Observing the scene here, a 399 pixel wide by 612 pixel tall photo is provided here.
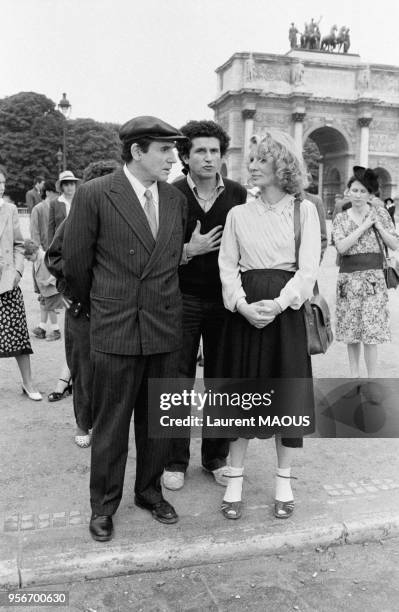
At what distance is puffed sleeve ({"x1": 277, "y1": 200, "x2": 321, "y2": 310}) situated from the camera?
3.71m

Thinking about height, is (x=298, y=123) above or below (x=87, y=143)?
below

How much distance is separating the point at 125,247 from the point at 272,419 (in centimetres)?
135

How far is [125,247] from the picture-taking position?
11.6 feet

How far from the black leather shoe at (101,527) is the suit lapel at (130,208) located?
1.50 meters

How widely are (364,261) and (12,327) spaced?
10.6 ft

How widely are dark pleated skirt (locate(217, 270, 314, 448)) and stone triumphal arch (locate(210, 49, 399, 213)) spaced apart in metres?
48.5

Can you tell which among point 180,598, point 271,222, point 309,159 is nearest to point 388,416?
point 271,222

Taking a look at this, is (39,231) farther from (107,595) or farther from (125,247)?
(107,595)

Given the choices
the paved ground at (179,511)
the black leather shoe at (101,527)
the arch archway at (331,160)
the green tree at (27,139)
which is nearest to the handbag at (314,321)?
the paved ground at (179,511)

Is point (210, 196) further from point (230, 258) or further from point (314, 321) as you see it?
point (314, 321)

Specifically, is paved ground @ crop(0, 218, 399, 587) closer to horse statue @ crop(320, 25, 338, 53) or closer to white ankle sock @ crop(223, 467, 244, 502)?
white ankle sock @ crop(223, 467, 244, 502)

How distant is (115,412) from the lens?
3.69 metres

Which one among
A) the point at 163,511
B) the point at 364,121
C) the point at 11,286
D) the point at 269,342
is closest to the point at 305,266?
the point at 269,342

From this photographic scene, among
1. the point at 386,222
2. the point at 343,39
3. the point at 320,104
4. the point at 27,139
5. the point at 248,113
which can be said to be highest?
the point at 343,39
